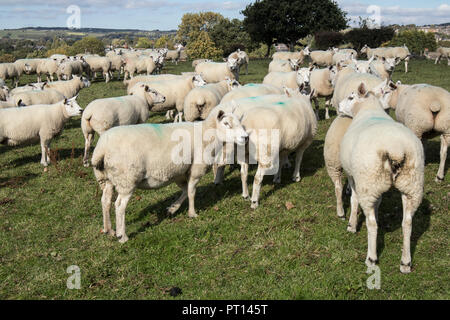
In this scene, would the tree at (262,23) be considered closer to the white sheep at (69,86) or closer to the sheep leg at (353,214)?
the white sheep at (69,86)

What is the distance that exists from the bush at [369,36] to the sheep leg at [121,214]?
45019 millimetres

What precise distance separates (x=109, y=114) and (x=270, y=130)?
4.74m

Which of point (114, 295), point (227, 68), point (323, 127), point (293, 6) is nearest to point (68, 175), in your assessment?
point (114, 295)

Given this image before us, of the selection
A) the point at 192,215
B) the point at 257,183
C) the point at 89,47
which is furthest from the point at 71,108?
the point at 89,47

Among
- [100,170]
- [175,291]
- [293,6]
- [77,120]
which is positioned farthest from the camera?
[293,6]

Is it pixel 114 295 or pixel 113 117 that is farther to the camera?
pixel 113 117

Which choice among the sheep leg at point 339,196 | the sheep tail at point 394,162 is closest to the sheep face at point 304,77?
the sheep leg at point 339,196

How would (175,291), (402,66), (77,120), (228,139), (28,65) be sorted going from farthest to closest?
1. (402,66)
2. (28,65)
3. (77,120)
4. (228,139)
5. (175,291)

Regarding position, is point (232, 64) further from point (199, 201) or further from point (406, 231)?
point (406, 231)

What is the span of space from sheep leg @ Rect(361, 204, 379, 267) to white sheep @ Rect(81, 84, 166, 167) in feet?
23.2

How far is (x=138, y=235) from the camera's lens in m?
6.38

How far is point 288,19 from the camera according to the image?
48.9m
